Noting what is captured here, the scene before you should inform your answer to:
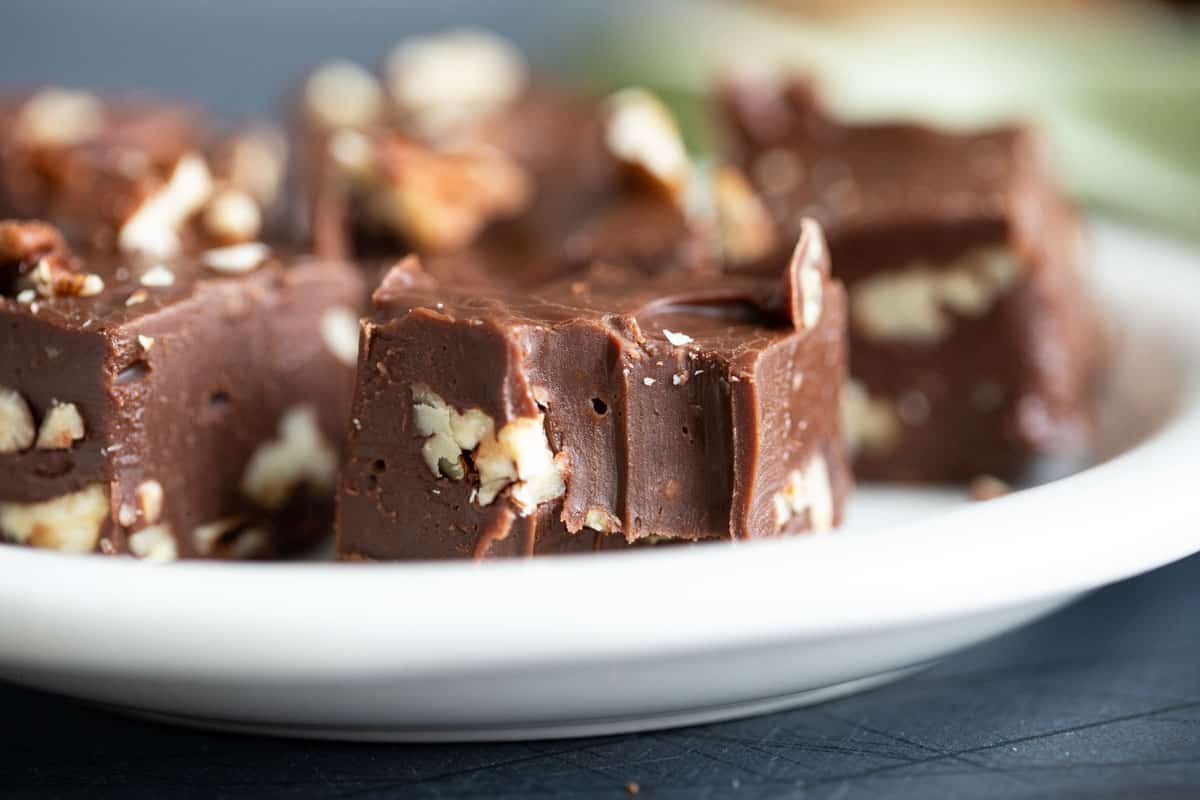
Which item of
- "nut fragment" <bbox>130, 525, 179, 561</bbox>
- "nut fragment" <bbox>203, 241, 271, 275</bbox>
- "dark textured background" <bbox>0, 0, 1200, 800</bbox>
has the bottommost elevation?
"dark textured background" <bbox>0, 0, 1200, 800</bbox>

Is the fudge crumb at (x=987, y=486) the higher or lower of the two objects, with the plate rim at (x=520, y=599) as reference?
lower

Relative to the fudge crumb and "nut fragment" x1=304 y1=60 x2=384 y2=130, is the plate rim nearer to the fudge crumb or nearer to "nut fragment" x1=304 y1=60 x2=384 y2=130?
the fudge crumb

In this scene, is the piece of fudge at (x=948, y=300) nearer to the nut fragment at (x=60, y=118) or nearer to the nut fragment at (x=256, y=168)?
the nut fragment at (x=256, y=168)

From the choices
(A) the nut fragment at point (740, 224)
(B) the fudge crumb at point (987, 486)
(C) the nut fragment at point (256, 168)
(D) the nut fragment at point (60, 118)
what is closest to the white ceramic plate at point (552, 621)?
(B) the fudge crumb at point (987, 486)

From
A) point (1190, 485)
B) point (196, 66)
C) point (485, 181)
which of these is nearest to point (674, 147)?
point (485, 181)

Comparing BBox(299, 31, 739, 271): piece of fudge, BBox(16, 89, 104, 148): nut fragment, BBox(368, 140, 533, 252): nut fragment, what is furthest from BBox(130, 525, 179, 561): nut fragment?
BBox(16, 89, 104, 148): nut fragment

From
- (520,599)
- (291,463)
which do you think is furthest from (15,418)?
(520,599)
